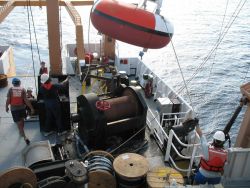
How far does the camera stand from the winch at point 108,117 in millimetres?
7824

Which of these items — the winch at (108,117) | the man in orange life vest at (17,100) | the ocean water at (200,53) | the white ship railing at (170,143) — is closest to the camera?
the white ship railing at (170,143)

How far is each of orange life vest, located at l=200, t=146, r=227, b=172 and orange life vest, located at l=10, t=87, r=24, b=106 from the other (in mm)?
4923

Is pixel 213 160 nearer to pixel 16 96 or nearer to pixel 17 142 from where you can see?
pixel 16 96

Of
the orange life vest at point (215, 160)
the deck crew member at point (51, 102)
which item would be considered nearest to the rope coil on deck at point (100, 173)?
the orange life vest at point (215, 160)

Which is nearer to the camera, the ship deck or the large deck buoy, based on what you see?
the large deck buoy

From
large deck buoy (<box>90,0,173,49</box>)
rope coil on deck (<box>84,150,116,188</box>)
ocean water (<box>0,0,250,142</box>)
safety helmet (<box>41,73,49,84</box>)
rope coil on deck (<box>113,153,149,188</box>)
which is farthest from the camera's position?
ocean water (<box>0,0,250,142</box>)

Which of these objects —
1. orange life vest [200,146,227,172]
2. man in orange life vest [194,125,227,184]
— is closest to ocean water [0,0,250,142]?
man in orange life vest [194,125,227,184]

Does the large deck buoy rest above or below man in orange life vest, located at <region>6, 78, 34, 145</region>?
above

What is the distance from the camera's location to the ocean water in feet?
62.7

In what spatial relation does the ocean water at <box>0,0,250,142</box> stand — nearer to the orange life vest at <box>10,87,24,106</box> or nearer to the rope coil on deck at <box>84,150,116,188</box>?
the rope coil on deck at <box>84,150,116,188</box>

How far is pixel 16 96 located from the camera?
313 inches

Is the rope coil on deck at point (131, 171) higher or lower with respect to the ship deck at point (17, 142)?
higher

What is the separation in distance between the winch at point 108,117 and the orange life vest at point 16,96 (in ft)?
5.16

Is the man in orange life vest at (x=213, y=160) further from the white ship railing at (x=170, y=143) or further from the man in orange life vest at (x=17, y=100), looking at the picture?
the man in orange life vest at (x=17, y=100)
